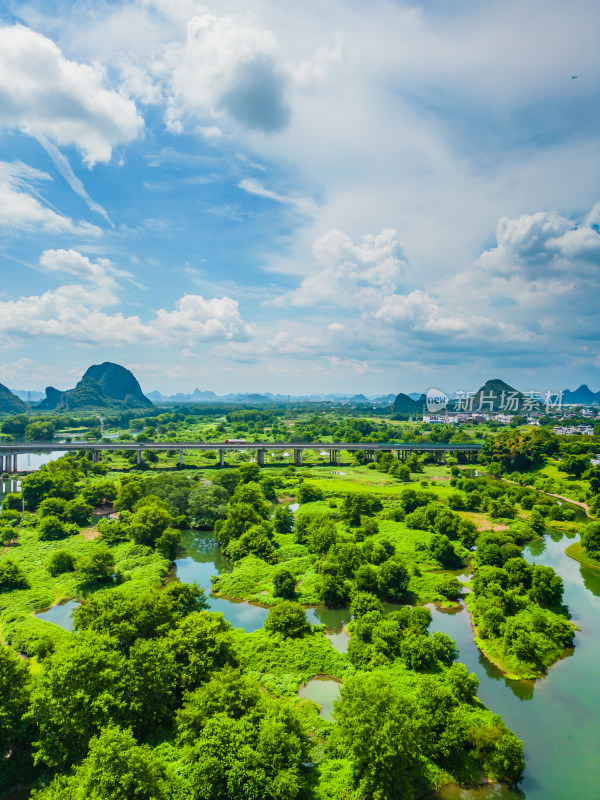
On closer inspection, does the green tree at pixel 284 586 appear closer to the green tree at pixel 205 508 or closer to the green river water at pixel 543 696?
the green river water at pixel 543 696

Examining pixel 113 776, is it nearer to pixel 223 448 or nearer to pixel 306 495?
pixel 306 495

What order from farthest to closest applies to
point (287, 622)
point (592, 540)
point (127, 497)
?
point (127, 497) < point (592, 540) < point (287, 622)

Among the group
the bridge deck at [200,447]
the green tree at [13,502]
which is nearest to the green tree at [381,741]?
the green tree at [13,502]

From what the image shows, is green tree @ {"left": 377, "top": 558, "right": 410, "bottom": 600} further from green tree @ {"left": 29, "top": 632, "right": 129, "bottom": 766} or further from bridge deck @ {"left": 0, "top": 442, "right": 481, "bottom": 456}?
bridge deck @ {"left": 0, "top": 442, "right": 481, "bottom": 456}

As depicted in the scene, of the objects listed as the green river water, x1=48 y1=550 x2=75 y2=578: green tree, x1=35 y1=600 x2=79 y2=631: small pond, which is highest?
x1=48 y1=550 x2=75 y2=578: green tree

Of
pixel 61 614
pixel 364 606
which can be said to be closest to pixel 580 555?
pixel 364 606

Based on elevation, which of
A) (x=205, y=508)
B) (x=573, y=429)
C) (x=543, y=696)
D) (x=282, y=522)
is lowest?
(x=543, y=696)

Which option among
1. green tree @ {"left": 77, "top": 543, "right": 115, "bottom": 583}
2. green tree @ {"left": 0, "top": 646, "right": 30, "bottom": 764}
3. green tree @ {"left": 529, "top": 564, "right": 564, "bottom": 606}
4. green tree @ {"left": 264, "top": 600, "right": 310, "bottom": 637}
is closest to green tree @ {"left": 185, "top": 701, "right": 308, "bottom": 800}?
green tree @ {"left": 0, "top": 646, "right": 30, "bottom": 764}
